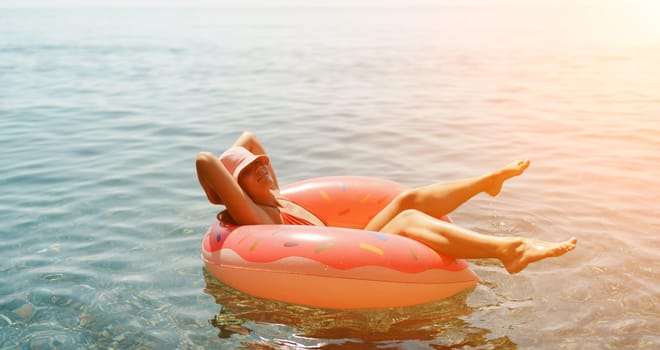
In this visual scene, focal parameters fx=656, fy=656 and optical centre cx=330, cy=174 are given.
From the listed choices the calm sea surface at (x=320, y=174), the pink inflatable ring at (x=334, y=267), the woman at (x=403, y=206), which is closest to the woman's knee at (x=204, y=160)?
the woman at (x=403, y=206)

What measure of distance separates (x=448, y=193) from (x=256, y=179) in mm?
1245

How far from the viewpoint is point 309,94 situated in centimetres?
1220

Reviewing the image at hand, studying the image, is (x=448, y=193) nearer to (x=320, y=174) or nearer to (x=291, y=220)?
(x=291, y=220)

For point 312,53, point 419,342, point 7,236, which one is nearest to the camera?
point 419,342

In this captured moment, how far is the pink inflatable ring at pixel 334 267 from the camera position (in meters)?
3.74

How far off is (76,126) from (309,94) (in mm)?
4356

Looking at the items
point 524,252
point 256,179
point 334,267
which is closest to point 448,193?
point 524,252

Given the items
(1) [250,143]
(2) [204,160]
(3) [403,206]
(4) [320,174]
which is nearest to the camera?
(2) [204,160]

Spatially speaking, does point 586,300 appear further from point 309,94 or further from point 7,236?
point 309,94

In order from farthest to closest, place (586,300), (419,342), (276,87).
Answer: (276,87), (586,300), (419,342)

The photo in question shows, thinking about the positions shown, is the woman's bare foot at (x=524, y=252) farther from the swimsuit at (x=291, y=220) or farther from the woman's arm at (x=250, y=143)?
the woman's arm at (x=250, y=143)

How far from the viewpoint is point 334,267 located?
3732 mm

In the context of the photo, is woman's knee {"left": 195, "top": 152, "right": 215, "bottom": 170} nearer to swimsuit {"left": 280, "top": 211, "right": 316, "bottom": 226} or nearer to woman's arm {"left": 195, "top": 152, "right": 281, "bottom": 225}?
woman's arm {"left": 195, "top": 152, "right": 281, "bottom": 225}

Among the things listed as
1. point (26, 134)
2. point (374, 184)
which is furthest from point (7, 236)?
point (26, 134)
